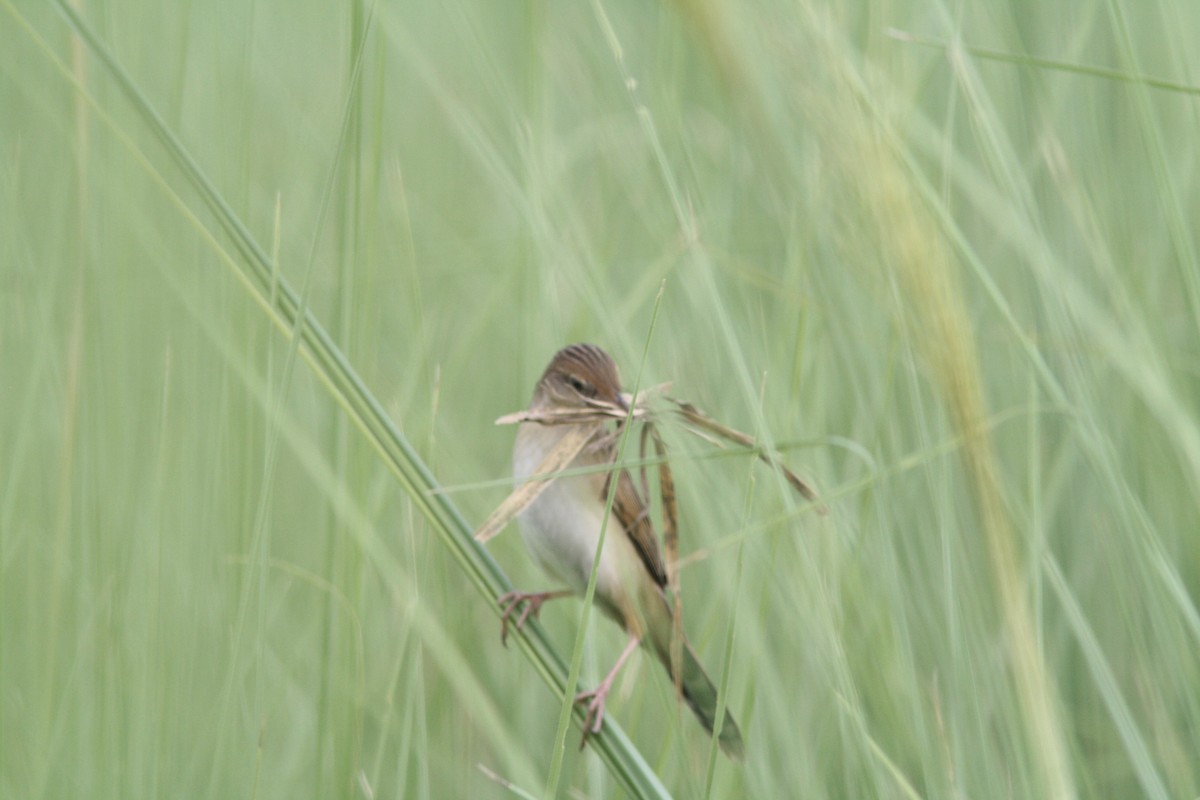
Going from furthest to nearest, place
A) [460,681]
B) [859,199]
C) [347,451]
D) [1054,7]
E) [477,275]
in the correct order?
[477,275] → [1054,7] → [460,681] → [347,451] → [859,199]

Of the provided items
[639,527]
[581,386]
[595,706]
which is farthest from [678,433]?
[581,386]

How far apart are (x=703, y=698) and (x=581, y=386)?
64 cm

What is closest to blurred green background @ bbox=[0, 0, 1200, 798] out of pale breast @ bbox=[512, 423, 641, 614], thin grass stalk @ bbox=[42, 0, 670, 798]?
thin grass stalk @ bbox=[42, 0, 670, 798]

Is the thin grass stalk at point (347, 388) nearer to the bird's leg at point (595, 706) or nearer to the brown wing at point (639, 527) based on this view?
the bird's leg at point (595, 706)

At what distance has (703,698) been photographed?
2.18m

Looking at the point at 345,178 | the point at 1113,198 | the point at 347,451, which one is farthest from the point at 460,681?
the point at 1113,198

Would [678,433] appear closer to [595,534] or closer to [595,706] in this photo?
[595,706]

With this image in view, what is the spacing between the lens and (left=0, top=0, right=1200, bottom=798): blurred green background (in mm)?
1472

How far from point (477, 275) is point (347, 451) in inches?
71.6

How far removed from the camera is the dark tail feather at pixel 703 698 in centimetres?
184

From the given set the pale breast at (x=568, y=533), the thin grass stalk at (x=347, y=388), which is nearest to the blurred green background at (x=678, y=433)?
the thin grass stalk at (x=347, y=388)

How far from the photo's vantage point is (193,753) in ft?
6.47

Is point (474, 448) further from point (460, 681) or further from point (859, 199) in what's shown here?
point (859, 199)

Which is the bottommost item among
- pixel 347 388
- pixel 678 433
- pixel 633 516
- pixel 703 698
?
pixel 703 698
